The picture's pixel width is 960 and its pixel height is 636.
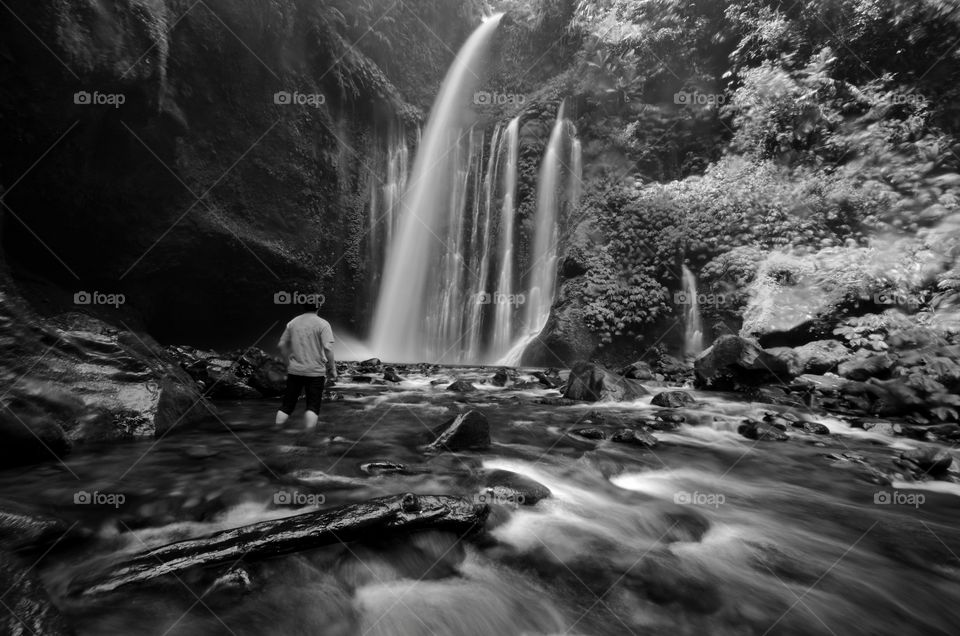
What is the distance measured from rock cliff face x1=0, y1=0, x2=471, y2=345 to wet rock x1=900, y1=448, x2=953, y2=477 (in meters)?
15.4

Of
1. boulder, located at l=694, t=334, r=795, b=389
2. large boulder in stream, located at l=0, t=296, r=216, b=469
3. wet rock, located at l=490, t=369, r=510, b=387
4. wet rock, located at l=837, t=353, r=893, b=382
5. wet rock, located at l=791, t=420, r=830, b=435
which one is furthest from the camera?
wet rock, located at l=490, t=369, r=510, b=387

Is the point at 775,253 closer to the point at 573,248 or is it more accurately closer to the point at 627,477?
the point at 573,248

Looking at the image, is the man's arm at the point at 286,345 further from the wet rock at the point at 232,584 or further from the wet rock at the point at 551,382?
the wet rock at the point at 551,382

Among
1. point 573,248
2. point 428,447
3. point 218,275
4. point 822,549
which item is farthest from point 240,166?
point 822,549

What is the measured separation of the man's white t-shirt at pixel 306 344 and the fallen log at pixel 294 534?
294 cm

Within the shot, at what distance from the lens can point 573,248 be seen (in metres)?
15.3

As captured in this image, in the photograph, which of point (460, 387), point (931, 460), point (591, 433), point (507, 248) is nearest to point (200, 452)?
point (591, 433)

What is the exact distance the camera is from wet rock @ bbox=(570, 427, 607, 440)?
219 inches

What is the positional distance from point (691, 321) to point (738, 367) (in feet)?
13.3

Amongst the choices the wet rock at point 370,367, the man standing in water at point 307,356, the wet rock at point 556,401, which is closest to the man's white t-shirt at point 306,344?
the man standing in water at point 307,356

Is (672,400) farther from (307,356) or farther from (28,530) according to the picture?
(28,530)

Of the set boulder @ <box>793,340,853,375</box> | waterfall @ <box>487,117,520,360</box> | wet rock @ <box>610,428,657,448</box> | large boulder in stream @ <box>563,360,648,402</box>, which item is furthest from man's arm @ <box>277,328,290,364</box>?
waterfall @ <box>487,117,520,360</box>

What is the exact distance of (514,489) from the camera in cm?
359

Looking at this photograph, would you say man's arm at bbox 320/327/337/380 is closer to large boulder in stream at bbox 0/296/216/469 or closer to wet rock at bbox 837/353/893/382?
large boulder in stream at bbox 0/296/216/469
